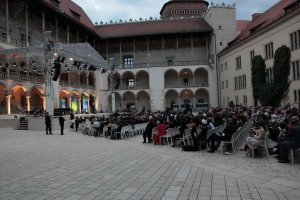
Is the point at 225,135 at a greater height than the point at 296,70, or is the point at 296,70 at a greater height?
the point at 296,70

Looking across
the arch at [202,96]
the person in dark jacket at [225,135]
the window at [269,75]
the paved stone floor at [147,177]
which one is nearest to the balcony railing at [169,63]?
the arch at [202,96]

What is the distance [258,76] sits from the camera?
3588cm

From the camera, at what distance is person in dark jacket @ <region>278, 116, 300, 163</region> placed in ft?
29.0

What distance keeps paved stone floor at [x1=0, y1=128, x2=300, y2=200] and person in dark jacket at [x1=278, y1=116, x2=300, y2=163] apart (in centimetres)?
32

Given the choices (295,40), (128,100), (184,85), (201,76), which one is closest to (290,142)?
(295,40)

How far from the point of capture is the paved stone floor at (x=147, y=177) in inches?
255

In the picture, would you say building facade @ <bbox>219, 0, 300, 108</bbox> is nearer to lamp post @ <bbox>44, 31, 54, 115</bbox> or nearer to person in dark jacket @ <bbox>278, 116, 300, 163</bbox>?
lamp post @ <bbox>44, 31, 54, 115</bbox>

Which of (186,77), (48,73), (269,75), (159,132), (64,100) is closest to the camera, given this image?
(159,132)

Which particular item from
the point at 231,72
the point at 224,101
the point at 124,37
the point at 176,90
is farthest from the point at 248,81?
the point at 124,37

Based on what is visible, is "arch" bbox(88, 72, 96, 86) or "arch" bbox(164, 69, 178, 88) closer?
"arch" bbox(88, 72, 96, 86)

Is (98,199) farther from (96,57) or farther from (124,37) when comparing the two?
(124,37)

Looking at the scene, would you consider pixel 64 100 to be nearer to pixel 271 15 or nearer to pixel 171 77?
pixel 171 77

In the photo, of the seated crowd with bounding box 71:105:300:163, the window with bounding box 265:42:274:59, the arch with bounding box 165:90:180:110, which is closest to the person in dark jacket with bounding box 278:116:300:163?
the seated crowd with bounding box 71:105:300:163

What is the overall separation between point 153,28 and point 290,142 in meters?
47.5
